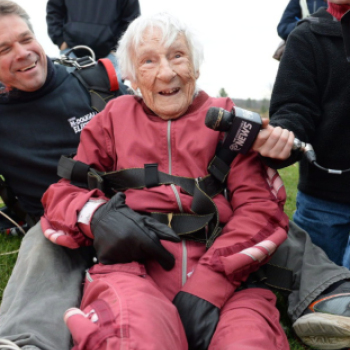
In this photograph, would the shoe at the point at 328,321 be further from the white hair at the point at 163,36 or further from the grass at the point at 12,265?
the white hair at the point at 163,36

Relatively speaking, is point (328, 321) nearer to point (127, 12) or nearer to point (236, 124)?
point (236, 124)

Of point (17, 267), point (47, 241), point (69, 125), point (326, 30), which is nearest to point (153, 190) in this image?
point (47, 241)

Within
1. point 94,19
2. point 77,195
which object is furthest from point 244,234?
point 94,19

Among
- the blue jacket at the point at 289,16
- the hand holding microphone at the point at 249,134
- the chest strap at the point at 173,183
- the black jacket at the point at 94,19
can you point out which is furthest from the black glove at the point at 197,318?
the blue jacket at the point at 289,16

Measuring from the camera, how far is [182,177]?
2402mm

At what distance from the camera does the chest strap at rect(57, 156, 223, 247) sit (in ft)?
7.62

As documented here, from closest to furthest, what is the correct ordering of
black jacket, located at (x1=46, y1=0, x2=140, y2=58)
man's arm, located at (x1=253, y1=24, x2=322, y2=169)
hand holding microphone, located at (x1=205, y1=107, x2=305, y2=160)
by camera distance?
hand holding microphone, located at (x1=205, y1=107, x2=305, y2=160) < man's arm, located at (x1=253, y1=24, x2=322, y2=169) < black jacket, located at (x1=46, y1=0, x2=140, y2=58)

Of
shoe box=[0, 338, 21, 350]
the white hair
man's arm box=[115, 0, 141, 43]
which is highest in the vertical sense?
the white hair

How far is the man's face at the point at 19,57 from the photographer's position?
9.68 ft

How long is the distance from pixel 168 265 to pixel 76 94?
5.17ft

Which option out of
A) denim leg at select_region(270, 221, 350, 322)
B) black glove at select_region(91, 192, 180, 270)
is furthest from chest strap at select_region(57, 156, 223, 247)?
denim leg at select_region(270, 221, 350, 322)

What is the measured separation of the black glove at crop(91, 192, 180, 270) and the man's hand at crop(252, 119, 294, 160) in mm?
605

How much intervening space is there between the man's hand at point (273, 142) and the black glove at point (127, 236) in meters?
0.61

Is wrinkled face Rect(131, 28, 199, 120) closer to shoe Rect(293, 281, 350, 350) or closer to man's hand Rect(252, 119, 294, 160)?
man's hand Rect(252, 119, 294, 160)
